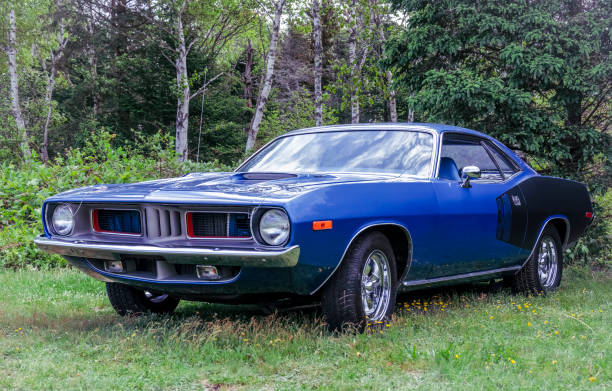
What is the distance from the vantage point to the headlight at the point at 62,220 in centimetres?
470

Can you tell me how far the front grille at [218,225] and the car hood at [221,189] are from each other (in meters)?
0.12

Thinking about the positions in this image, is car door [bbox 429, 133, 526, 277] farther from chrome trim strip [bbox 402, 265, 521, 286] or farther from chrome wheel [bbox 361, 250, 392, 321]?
chrome wheel [bbox 361, 250, 392, 321]

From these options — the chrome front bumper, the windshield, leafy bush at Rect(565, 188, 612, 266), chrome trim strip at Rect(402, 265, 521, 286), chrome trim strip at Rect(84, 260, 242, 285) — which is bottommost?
leafy bush at Rect(565, 188, 612, 266)

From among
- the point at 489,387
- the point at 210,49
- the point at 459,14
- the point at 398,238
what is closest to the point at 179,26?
the point at 210,49

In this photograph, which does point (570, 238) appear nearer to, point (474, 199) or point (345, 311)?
point (474, 199)

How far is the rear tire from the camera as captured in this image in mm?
6453

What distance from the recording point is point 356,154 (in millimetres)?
5402

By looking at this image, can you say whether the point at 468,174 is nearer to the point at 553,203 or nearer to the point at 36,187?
the point at 553,203

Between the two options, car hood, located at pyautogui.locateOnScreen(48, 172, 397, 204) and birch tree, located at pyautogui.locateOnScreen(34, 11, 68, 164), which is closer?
car hood, located at pyautogui.locateOnScreen(48, 172, 397, 204)

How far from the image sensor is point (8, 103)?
2673 centimetres

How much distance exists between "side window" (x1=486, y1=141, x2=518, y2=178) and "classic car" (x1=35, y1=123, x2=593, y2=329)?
61mm

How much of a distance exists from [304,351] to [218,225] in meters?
0.91

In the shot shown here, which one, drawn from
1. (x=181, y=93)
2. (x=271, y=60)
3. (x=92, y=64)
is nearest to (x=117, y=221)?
(x=271, y=60)

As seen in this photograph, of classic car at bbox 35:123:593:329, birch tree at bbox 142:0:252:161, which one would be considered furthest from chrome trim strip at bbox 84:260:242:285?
birch tree at bbox 142:0:252:161
